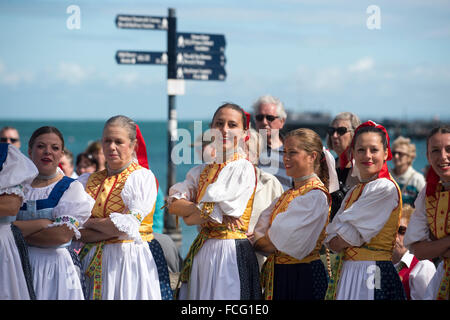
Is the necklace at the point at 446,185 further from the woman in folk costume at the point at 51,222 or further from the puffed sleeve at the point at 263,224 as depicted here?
the woman in folk costume at the point at 51,222

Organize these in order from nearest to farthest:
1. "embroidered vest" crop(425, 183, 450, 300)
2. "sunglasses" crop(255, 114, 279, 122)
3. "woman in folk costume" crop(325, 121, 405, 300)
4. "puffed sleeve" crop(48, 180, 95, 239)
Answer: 1. "embroidered vest" crop(425, 183, 450, 300)
2. "woman in folk costume" crop(325, 121, 405, 300)
3. "puffed sleeve" crop(48, 180, 95, 239)
4. "sunglasses" crop(255, 114, 279, 122)

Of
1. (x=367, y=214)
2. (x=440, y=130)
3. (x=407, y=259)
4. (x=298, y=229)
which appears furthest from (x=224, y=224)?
(x=407, y=259)

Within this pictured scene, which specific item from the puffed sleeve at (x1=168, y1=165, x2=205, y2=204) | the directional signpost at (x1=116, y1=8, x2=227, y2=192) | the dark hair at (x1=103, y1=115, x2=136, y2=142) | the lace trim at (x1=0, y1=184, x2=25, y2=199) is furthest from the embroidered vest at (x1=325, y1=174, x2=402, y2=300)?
the directional signpost at (x1=116, y1=8, x2=227, y2=192)

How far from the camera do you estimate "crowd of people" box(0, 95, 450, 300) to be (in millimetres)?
3936

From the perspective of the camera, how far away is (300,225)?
159 inches

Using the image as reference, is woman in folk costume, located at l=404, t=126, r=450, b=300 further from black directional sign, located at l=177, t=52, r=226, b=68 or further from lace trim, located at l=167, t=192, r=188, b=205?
black directional sign, located at l=177, t=52, r=226, b=68

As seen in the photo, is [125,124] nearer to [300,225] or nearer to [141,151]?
[141,151]

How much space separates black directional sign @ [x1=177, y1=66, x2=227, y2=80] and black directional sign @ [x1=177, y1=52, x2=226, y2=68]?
6 centimetres

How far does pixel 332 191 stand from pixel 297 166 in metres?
0.42

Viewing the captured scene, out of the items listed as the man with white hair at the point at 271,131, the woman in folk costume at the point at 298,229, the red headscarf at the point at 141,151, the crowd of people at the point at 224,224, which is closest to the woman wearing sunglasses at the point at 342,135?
the man with white hair at the point at 271,131

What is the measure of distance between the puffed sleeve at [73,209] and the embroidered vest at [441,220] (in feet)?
6.95

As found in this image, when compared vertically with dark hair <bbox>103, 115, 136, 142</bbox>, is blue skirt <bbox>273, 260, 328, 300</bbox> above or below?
below

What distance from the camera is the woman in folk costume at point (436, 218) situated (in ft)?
12.6

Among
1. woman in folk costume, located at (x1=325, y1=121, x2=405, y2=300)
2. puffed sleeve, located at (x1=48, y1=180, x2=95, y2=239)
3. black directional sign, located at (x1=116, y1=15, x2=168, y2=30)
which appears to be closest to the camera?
woman in folk costume, located at (x1=325, y1=121, x2=405, y2=300)
